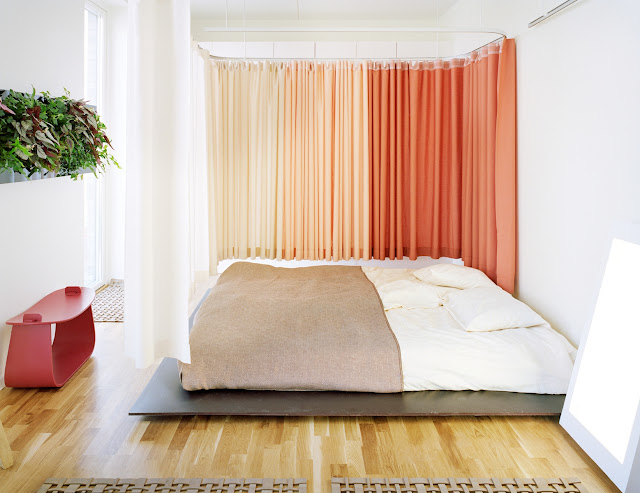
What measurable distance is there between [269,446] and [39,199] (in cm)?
204

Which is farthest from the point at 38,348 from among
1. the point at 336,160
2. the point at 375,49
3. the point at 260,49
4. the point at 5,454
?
the point at 375,49

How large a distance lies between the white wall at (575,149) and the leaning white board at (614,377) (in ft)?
0.44

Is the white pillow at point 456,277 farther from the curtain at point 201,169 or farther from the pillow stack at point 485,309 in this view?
the curtain at point 201,169

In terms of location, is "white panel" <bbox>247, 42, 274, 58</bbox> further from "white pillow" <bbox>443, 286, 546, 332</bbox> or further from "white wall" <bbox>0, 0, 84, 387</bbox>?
"white pillow" <bbox>443, 286, 546, 332</bbox>

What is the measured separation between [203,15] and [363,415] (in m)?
4.22

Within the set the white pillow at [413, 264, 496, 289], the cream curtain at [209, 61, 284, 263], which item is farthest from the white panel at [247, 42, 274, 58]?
the white pillow at [413, 264, 496, 289]

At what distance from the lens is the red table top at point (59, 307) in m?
3.17

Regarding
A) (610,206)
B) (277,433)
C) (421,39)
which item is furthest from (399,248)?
(277,433)

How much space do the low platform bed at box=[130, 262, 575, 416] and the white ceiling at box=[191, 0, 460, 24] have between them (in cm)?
294

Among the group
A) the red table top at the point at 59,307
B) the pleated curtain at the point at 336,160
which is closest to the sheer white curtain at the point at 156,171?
the red table top at the point at 59,307

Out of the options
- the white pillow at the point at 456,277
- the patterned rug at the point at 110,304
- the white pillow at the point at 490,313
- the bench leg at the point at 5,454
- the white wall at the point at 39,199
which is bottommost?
the bench leg at the point at 5,454

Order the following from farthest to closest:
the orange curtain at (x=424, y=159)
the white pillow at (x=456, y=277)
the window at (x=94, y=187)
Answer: the window at (x=94, y=187), the orange curtain at (x=424, y=159), the white pillow at (x=456, y=277)

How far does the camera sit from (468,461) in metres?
2.50

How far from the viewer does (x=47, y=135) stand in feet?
9.80
